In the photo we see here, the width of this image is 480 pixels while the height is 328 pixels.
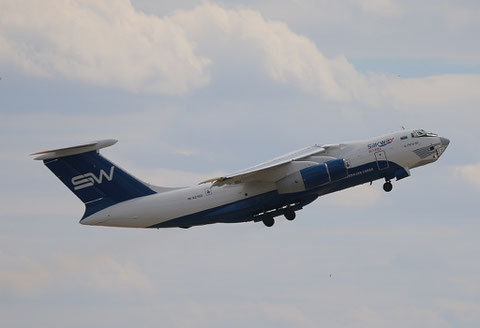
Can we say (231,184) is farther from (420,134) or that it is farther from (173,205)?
(420,134)

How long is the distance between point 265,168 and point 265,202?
5.13ft

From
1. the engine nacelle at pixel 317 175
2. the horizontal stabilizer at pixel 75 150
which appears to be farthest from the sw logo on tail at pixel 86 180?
the engine nacelle at pixel 317 175

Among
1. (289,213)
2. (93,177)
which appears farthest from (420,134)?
(93,177)

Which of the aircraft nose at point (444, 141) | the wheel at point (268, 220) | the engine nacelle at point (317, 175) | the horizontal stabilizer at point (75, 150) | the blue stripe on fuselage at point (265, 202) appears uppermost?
the horizontal stabilizer at point (75, 150)

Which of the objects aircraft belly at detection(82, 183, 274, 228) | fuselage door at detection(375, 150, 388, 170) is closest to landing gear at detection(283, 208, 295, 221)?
aircraft belly at detection(82, 183, 274, 228)

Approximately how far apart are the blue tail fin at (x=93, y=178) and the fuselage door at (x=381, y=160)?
7263mm

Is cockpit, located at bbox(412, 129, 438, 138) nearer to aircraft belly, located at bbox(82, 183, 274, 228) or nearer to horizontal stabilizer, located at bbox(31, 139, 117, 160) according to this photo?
aircraft belly, located at bbox(82, 183, 274, 228)

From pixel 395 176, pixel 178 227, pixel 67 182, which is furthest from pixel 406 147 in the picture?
pixel 67 182

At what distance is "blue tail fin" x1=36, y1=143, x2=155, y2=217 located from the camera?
40.0 meters

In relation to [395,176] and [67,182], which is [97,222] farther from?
[395,176]

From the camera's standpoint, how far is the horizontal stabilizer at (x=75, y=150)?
39.6 m

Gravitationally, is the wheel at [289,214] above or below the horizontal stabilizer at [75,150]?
below

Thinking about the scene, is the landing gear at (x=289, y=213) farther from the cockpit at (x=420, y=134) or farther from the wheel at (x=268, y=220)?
the cockpit at (x=420, y=134)

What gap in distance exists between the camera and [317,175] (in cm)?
3956
